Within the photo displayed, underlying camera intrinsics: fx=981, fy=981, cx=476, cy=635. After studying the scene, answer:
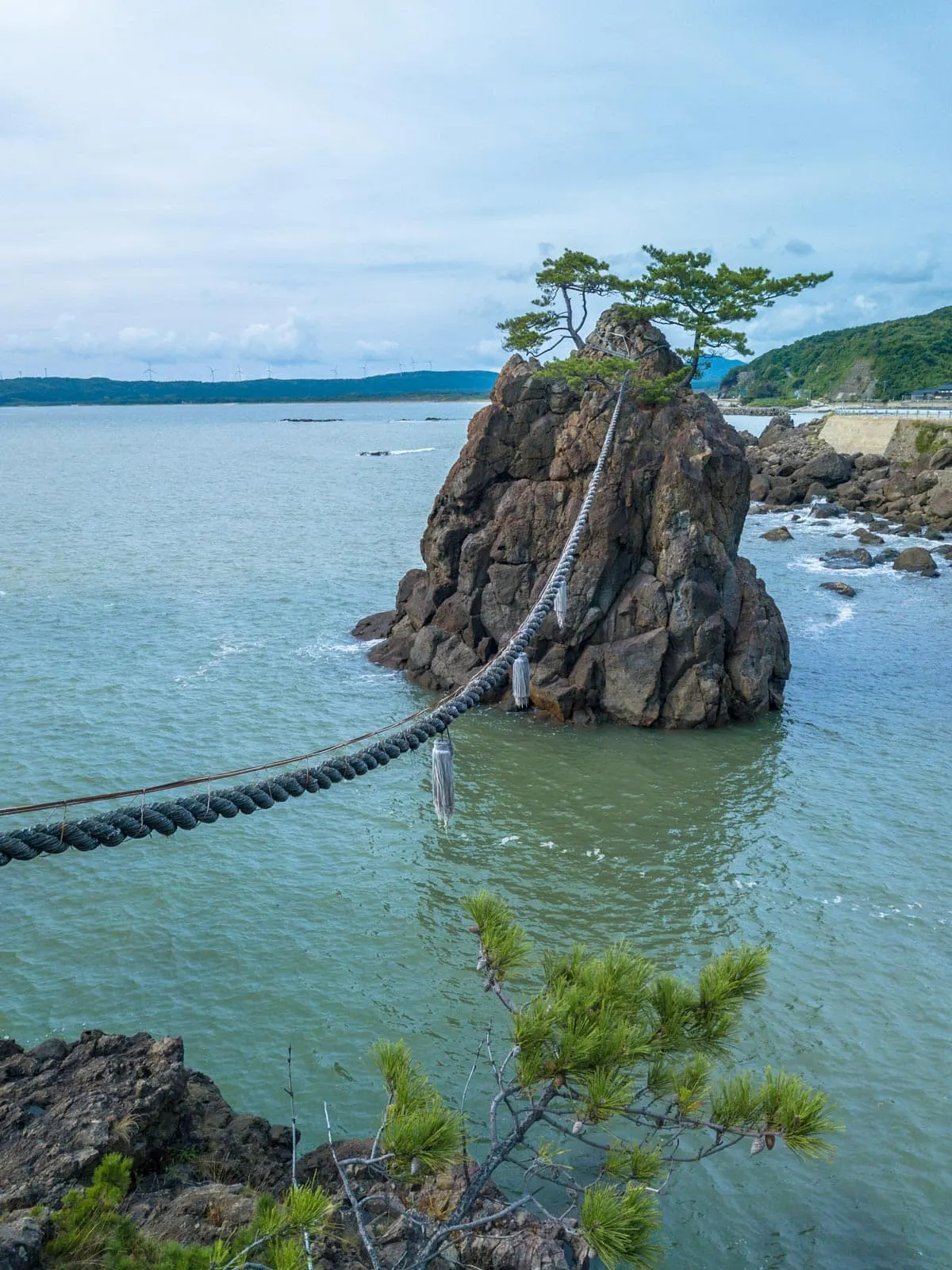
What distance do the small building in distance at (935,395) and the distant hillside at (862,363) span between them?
986 cm

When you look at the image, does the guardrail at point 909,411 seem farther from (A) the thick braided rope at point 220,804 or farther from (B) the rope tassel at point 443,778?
(B) the rope tassel at point 443,778

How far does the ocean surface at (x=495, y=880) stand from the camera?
35.8ft

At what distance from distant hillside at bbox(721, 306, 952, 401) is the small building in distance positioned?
32.3ft

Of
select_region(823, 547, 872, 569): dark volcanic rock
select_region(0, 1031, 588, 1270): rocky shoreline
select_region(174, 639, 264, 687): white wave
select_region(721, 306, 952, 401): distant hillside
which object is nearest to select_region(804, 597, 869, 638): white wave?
select_region(823, 547, 872, 569): dark volcanic rock

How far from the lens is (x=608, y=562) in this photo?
23.2m

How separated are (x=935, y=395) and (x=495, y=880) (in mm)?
89127

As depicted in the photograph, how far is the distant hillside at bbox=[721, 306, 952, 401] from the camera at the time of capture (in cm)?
11169

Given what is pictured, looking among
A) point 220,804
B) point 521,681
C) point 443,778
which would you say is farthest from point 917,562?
point 220,804

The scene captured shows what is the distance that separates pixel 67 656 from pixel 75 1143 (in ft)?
71.2

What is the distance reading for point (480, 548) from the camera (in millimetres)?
25594

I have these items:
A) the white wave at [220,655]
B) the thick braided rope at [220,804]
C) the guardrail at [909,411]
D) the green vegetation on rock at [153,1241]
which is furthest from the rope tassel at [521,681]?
the guardrail at [909,411]

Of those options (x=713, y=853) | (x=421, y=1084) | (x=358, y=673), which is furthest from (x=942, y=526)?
(x=421, y=1084)

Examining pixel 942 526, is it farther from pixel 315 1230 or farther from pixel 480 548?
pixel 315 1230

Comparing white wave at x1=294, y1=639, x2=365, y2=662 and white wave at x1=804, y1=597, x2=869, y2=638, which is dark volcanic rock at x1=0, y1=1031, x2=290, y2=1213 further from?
white wave at x1=804, y1=597, x2=869, y2=638
